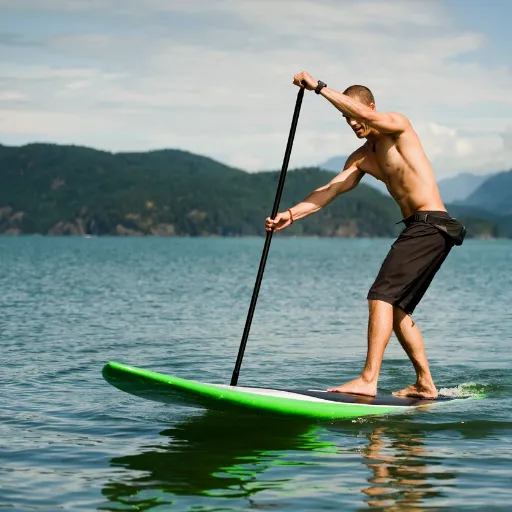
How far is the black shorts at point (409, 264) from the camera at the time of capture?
1032 centimetres

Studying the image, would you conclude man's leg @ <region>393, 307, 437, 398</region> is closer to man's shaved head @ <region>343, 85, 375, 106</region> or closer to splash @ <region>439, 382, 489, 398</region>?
splash @ <region>439, 382, 489, 398</region>

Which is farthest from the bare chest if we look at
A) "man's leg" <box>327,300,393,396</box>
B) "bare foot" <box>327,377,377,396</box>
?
"bare foot" <box>327,377,377,396</box>

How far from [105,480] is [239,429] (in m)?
2.37

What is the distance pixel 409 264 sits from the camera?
407 inches

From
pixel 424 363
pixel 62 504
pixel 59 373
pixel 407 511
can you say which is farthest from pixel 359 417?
pixel 59 373

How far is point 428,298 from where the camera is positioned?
36.8 metres

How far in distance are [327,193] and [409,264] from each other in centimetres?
125

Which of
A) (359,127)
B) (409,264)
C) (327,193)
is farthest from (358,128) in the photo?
(409,264)

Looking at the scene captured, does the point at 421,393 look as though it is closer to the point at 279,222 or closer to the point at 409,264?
the point at 409,264

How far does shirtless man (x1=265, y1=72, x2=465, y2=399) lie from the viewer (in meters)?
10.2

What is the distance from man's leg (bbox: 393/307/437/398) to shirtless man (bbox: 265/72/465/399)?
0.04ft

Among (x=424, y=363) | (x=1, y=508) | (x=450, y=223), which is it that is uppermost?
(x=450, y=223)

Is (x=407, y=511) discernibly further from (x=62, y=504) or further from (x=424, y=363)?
(x=424, y=363)

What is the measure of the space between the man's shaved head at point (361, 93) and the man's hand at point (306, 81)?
358mm
